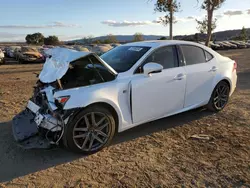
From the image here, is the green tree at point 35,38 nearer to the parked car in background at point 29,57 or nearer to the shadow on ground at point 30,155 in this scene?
the parked car in background at point 29,57

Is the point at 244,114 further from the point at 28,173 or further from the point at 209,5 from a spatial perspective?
the point at 209,5

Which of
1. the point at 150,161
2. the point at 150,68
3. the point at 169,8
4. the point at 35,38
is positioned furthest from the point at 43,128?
the point at 35,38

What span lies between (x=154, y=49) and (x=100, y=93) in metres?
1.48

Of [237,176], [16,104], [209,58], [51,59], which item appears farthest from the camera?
[16,104]

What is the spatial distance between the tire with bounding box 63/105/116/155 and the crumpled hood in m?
0.73

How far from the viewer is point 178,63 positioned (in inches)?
204

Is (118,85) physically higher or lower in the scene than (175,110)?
higher

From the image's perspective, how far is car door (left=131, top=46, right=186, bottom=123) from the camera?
14.8 ft

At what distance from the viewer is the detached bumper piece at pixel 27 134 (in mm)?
3945

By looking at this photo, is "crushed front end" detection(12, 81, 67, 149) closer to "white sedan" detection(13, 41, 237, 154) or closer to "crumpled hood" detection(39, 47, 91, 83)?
"white sedan" detection(13, 41, 237, 154)

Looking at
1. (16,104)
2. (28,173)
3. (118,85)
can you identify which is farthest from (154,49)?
(16,104)

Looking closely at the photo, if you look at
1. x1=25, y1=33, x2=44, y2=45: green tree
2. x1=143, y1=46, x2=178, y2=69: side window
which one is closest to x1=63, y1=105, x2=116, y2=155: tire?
x1=143, y1=46, x2=178, y2=69: side window

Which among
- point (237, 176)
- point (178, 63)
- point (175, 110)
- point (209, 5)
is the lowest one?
point (237, 176)

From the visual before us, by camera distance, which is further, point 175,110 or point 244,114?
point 244,114
